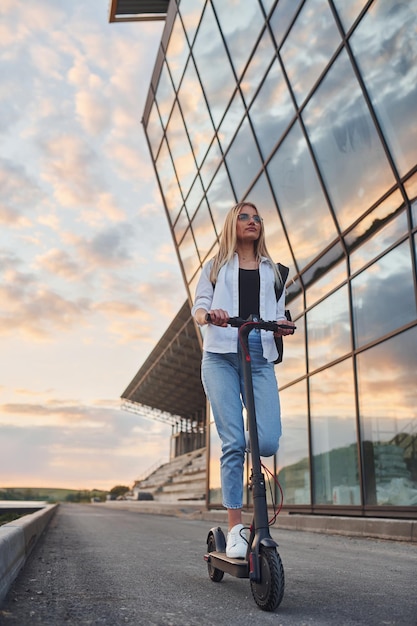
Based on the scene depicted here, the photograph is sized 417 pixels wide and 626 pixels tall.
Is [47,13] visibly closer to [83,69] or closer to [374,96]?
[83,69]

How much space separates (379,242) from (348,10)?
3640 millimetres

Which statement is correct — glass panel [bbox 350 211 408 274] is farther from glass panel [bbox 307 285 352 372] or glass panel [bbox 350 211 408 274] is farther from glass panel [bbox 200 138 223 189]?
glass panel [bbox 200 138 223 189]

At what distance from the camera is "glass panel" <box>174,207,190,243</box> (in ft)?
60.5

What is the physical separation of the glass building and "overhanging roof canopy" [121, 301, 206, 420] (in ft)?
53.1

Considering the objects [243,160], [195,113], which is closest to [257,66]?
[243,160]

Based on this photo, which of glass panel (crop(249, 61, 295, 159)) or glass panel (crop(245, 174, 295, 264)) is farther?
glass panel (crop(245, 174, 295, 264))

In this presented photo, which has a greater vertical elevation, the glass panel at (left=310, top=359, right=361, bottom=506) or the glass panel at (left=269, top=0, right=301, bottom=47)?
the glass panel at (left=269, top=0, right=301, bottom=47)

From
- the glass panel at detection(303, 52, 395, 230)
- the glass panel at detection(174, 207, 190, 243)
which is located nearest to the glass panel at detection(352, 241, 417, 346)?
the glass panel at detection(303, 52, 395, 230)

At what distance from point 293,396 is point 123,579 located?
943 cm

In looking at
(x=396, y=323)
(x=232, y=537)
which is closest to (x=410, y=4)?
(x=396, y=323)

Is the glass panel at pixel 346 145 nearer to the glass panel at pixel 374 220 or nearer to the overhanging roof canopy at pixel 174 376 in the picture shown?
the glass panel at pixel 374 220

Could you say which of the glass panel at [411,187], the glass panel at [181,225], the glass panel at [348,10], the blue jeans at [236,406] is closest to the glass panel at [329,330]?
the glass panel at [411,187]

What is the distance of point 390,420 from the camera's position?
28.1 ft

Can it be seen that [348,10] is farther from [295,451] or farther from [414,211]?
[295,451]
